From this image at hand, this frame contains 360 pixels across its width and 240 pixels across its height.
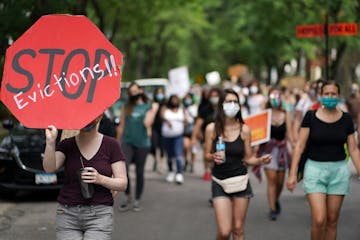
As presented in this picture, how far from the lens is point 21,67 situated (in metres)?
5.64

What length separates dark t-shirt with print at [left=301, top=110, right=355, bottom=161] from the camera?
739 cm

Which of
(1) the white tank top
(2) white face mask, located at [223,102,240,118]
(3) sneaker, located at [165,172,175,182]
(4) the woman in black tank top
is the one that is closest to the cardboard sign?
(4) the woman in black tank top

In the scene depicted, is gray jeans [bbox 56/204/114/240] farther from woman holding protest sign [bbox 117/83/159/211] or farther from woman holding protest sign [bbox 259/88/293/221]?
woman holding protest sign [bbox 117/83/159/211]

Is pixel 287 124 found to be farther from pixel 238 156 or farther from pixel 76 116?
pixel 76 116

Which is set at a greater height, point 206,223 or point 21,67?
point 21,67

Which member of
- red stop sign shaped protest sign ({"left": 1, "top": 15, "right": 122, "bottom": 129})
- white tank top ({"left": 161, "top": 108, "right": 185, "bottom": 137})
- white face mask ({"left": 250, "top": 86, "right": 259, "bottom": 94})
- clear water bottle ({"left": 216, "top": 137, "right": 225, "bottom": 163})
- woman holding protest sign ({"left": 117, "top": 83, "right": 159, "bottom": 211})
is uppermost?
red stop sign shaped protest sign ({"left": 1, "top": 15, "right": 122, "bottom": 129})

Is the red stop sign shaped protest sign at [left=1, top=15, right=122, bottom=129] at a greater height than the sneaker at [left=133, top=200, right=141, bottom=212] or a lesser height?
greater

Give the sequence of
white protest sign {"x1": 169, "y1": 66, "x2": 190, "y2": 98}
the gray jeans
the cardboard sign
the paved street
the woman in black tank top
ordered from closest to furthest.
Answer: the gray jeans → the woman in black tank top → the paved street → the cardboard sign → white protest sign {"x1": 169, "y1": 66, "x2": 190, "y2": 98}

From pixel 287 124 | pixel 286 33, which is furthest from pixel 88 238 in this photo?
pixel 286 33

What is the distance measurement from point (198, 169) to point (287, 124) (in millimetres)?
7594

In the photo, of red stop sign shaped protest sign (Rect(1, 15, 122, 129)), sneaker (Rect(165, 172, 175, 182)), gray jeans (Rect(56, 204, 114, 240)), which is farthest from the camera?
sneaker (Rect(165, 172, 175, 182))

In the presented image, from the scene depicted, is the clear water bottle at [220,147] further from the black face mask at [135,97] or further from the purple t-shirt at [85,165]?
the black face mask at [135,97]

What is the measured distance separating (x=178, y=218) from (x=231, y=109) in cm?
386

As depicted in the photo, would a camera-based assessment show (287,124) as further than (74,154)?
Yes
